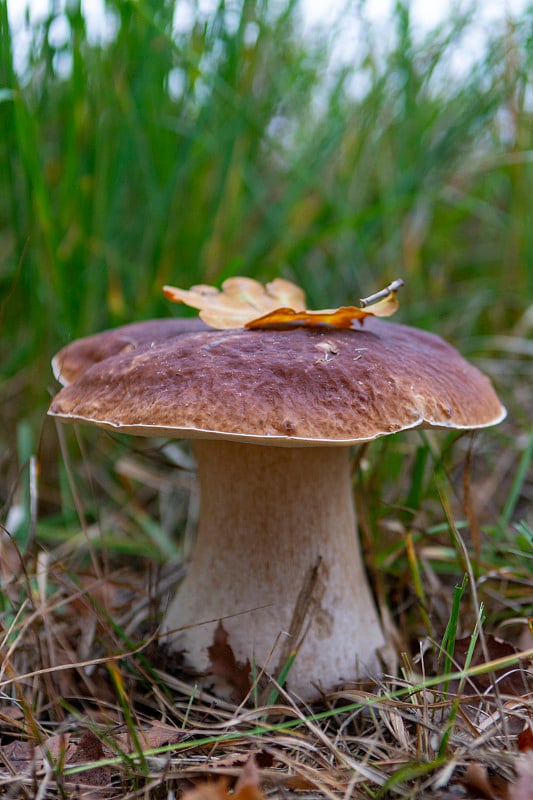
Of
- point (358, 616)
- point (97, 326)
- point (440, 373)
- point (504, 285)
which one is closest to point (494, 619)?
point (358, 616)

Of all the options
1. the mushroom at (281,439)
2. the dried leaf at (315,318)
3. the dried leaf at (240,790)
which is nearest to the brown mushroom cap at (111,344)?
the mushroom at (281,439)

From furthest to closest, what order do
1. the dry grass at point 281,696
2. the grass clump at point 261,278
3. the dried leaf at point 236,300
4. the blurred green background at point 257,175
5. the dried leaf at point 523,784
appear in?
the blurred green background at point 257,175 < the dried leaf at point 236,300 < the grass clump at point 261,278 < the dry grass at point 281,696 < the dried leaf at point 523,784

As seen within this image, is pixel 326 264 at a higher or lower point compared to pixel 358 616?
higher

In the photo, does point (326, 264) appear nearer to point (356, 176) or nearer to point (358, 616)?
point (356, 176)

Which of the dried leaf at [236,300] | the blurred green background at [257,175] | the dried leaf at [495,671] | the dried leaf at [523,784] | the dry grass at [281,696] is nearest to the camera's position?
the dried leaf at [523,784]

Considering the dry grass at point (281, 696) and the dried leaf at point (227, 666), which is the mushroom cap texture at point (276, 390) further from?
the dried leaf at point (227, 666)

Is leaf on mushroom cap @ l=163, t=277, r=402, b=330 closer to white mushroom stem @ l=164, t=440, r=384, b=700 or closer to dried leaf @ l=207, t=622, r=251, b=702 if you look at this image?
white mushroom stem @ l=164, t=440, r=384, b=700

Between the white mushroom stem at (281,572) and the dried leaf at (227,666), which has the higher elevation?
the white mushroom stem at (281,572)
